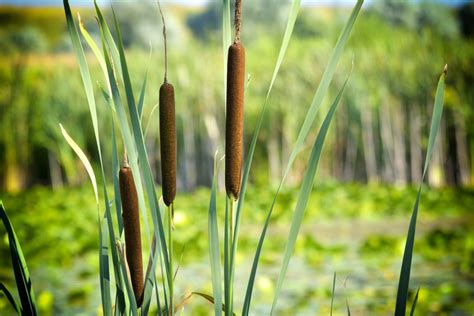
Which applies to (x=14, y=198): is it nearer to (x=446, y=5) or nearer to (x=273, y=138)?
(x=273, y=138)

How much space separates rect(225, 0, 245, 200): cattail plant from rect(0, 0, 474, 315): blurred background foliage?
1432 mm

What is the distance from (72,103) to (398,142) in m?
3.89

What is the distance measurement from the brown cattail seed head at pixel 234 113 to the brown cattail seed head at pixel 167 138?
0.17ft

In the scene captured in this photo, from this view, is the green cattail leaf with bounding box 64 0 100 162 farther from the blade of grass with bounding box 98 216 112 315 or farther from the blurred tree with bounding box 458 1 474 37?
the blurred tree with bounding box 458 1 474 37

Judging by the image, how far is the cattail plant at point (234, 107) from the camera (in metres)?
0.59

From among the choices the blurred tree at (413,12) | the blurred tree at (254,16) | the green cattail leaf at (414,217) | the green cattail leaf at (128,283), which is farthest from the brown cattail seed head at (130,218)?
the blurred tree at (254,16)

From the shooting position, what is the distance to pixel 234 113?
0.60 metres

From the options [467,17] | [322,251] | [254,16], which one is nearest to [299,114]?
[322,251]

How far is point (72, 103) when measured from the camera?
8281 mm

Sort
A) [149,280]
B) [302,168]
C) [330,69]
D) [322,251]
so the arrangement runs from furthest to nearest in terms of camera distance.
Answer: [302,168] < [322,251] < [149,280] < [330,69]

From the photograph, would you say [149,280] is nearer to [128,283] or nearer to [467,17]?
[128,283]

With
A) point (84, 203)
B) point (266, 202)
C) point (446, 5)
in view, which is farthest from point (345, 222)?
point (446, 5)

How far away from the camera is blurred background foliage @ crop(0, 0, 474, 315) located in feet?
8.72

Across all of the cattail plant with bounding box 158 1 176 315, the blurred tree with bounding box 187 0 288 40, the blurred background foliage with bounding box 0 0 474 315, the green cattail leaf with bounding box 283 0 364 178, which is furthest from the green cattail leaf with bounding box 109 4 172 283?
the blurred tree with bounding box 187 0 288 40
